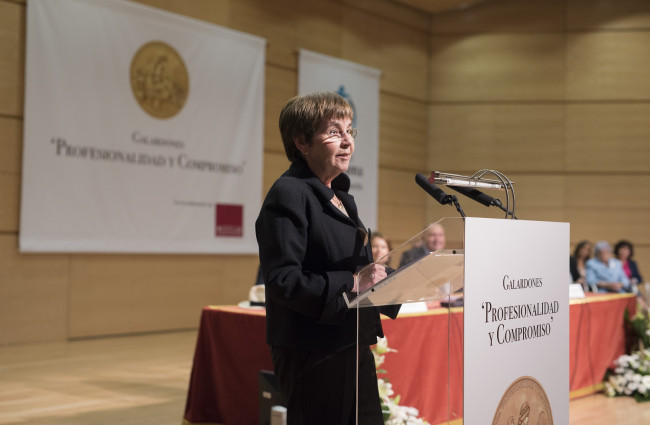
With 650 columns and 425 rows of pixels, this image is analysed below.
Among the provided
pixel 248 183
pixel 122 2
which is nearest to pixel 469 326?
pixel 122 2

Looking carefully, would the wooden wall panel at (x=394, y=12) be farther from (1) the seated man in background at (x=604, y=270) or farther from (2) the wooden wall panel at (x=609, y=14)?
(1) the seated man in background at (x=604, y=270)

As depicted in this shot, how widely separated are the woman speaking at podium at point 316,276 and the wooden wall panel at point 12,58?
230 inches

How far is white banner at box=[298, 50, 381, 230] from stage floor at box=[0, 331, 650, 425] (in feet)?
13.3

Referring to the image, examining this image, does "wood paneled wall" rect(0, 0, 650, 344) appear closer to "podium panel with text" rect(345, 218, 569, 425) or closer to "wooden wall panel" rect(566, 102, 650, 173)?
"wooden wall panel" rect(566, 102, 650, 173)

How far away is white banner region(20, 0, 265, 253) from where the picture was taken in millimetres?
7141

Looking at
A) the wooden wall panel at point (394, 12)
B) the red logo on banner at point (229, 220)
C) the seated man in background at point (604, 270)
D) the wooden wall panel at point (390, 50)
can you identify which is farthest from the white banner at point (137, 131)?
the seated man in background at point (604, 270)

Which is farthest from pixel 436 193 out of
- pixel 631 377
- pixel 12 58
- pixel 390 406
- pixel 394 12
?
pixel 394 12

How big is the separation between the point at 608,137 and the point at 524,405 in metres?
9.87

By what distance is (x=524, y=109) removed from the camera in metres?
11.4

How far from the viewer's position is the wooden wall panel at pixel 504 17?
11.3m

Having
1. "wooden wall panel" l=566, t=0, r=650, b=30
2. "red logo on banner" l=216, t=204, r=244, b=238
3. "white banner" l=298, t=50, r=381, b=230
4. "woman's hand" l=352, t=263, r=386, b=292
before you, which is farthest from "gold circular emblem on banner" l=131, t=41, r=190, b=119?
"woman's hand" l=352, t=263, r=386, b=292

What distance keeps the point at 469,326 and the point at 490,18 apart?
34.4ft

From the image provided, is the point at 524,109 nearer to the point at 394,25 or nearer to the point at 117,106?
the point at 394,25

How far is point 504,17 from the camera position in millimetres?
11500
